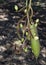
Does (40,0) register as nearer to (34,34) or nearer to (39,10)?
(39,10)

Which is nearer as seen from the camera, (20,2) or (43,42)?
(43,42)

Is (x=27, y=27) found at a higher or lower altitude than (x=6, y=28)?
higher

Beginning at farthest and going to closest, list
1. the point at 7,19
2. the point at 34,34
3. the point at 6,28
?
the point at 7,19, the point at 6,28, the point at 34,34

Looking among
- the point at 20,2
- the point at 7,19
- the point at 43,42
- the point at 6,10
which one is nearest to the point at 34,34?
the point at 43,42

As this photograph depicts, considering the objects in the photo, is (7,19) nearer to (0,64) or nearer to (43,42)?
(43,42)

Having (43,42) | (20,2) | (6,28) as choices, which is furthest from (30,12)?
(20,2)

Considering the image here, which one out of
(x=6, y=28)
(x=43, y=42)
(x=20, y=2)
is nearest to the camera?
(x=43, y=42)

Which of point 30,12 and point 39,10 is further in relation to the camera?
point 39,10

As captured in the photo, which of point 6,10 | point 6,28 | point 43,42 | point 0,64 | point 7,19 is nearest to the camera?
point 0,64

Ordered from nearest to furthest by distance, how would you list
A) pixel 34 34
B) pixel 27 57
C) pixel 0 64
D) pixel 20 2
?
pixel 34 34, pixel 0 64, pixel 27 57, pixel 20 2
